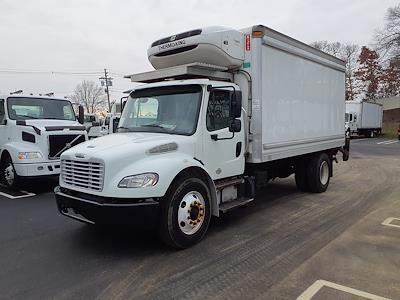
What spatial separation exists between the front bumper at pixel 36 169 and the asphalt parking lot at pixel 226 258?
149cm

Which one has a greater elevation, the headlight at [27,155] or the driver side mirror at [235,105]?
the driver side mirror at [235,105]

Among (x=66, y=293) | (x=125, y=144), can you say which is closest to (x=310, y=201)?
(x=125, y=144)

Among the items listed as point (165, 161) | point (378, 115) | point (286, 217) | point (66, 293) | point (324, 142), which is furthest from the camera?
point (378, 115)

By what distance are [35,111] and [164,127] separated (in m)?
6.09

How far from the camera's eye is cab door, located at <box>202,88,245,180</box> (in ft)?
A: 18.1

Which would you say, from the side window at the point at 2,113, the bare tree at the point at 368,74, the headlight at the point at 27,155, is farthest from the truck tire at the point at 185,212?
the bare tree at the point at 368,74

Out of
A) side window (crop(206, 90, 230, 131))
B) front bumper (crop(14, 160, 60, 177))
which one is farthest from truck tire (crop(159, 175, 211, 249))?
front bumper (crop(14, 160, 60, 177))

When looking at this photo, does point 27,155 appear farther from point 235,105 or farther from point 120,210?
point 235,105

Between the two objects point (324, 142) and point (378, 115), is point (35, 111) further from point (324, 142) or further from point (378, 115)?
point (378, 115)

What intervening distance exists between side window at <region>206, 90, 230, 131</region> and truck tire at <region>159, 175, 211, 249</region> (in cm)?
93

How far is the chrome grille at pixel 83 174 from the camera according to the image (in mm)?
4609

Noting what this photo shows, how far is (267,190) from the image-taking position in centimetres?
927

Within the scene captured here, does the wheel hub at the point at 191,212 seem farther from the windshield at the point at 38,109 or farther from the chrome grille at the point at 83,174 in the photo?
the windshield at the point at 38,109

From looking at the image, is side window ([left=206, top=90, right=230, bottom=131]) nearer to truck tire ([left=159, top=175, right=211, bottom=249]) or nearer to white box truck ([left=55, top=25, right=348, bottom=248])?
white box truck ([left=55, top=25, right=348, bottom=248])
